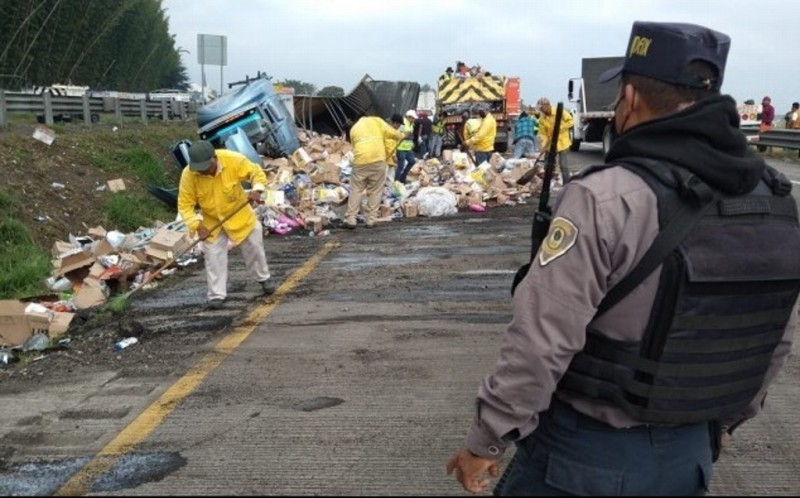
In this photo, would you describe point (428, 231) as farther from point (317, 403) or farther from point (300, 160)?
point (317, 403)

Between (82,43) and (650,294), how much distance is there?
52625mm

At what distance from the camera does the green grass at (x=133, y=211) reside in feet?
38.4

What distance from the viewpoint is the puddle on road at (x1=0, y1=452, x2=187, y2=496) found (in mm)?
3357

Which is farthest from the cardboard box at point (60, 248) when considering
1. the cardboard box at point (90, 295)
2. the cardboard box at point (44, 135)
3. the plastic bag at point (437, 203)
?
the plastic bag at point (437, 203)

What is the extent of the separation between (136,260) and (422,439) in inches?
230

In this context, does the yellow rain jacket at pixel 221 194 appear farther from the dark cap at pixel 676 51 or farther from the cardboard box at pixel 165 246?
the dark cap at pixel 676 51

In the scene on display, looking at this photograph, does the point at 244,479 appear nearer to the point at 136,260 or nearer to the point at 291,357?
the point at 291,357

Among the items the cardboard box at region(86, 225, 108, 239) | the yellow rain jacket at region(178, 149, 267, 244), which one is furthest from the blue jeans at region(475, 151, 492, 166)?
the yellow rain jacket at region(178, 149, 267, 244)

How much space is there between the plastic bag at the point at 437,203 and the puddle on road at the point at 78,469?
9.37 metres

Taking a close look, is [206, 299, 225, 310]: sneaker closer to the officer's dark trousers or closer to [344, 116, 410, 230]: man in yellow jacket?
[344, 116, 410, 230]: man in yellow jacket

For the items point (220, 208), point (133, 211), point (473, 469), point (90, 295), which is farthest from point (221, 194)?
point (133, 211)

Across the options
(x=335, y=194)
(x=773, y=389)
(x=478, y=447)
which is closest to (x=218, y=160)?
(x=773, y=389)

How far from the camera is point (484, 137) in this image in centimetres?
1717

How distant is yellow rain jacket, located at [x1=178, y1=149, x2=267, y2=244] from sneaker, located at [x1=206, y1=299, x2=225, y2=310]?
0.58m
